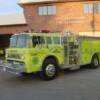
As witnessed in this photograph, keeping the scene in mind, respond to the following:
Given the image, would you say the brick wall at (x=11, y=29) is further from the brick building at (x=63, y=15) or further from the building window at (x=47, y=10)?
the building window at (x=47, y=10)

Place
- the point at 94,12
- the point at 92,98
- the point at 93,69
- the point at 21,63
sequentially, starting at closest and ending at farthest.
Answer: the point at 92,98, the point at 21,63, the point at 93,69, the point at 94,12

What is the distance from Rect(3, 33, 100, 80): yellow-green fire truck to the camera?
13555 millimetres

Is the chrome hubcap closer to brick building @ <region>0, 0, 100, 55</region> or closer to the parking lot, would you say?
the parking lot

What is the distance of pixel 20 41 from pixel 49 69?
1.94 meters

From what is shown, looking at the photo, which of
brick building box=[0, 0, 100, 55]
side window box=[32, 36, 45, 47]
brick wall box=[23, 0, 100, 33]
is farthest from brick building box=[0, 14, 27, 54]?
side window box=[32, 36, 45, 47]

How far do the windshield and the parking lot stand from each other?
67.9 inches

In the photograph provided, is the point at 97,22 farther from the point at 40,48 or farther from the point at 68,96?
the point at 68,96

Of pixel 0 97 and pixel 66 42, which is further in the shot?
pixel 66 42

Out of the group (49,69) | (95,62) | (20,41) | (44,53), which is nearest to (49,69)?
(49,69)

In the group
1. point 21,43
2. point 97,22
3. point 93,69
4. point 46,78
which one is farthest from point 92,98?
point 97,22

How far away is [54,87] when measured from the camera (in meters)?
12.5

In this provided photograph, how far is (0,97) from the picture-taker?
427 inches

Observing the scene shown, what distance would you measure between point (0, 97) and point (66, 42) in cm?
593

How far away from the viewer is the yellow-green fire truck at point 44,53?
44.5 feet
